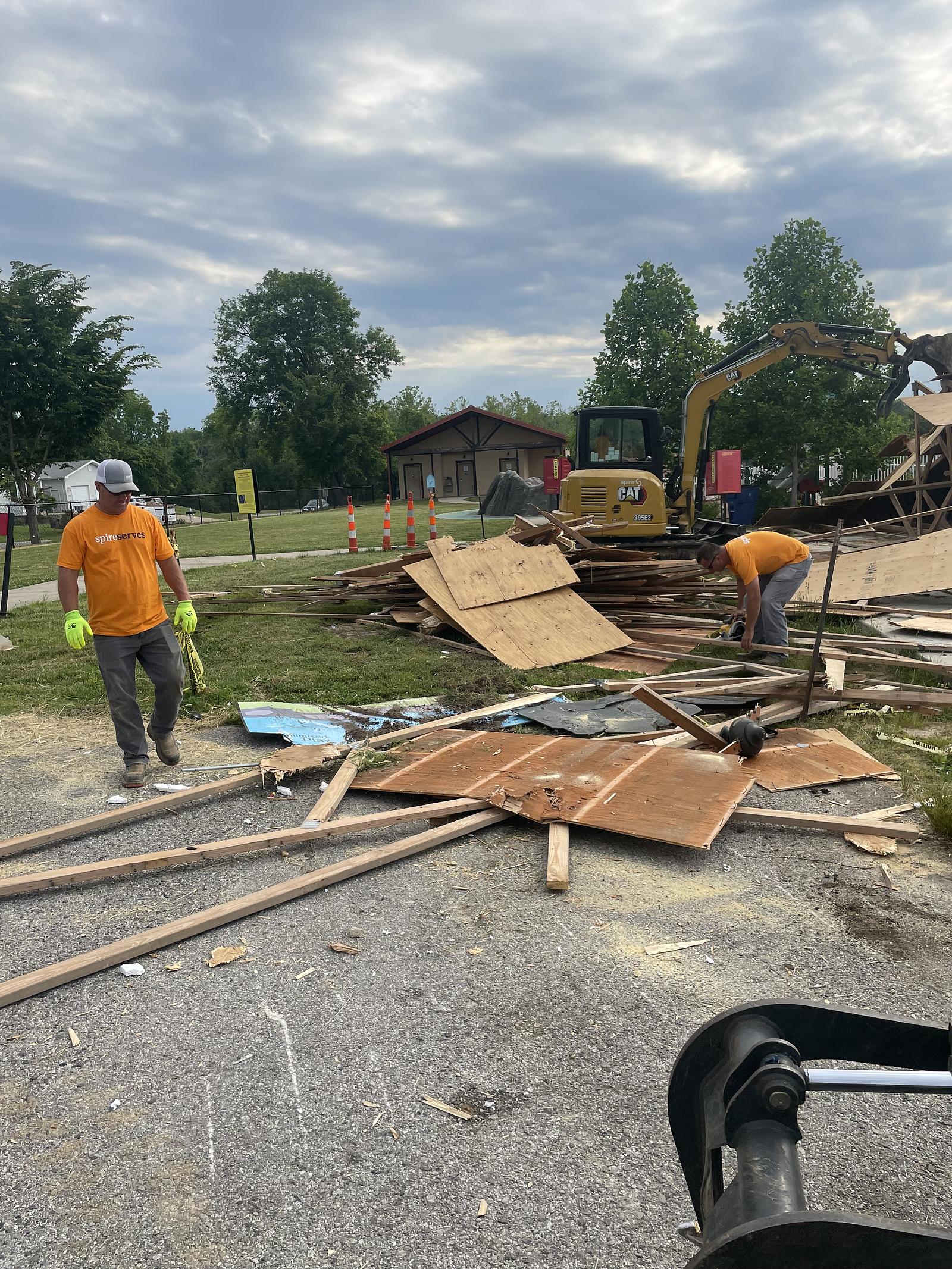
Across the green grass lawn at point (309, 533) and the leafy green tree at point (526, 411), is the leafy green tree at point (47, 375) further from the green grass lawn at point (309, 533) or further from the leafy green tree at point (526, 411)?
the leafy green tree at point (526, 411)

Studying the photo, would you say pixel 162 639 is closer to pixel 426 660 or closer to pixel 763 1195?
pixel 426 660

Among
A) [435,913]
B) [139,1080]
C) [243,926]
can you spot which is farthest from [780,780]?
[139,1080]

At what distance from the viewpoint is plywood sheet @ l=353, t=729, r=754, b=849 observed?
4.64m

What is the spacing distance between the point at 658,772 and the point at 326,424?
64604 mm

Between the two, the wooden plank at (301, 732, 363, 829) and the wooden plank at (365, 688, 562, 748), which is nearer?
the wooden plank at (301, 732, 363, 829)

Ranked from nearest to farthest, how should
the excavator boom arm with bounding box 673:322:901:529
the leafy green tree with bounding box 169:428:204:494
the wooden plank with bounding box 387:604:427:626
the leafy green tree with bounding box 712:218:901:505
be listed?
the wooden plank with bounding box 387:604:427:626, the excavator boom arm with bounding box 673:322:901:529, the leafy green tree with bounding box 712:218:901:505, the leafy green tree with bounding box 169:428:204:494

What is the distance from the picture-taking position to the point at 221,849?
4.46 m

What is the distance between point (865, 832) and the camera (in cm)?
468

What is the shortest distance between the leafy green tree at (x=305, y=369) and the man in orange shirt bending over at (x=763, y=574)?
6155 centimetres

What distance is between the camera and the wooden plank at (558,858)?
162 inches

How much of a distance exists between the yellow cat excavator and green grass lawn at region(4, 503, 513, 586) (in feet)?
22.7

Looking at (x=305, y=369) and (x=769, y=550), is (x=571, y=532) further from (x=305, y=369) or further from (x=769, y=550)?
(x=305, y=369)

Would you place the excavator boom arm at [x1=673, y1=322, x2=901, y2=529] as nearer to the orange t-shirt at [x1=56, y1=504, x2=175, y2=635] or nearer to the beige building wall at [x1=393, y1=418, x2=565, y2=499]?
the orange t-shirt at [x1=56, y1=504, x2=175, y2=635]

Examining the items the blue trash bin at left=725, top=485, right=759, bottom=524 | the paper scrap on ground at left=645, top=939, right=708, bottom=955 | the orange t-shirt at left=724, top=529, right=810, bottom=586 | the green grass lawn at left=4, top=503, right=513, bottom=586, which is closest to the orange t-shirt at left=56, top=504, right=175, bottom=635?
the paper scrap on ground at left=645, top=939, right=708, bottom=955
